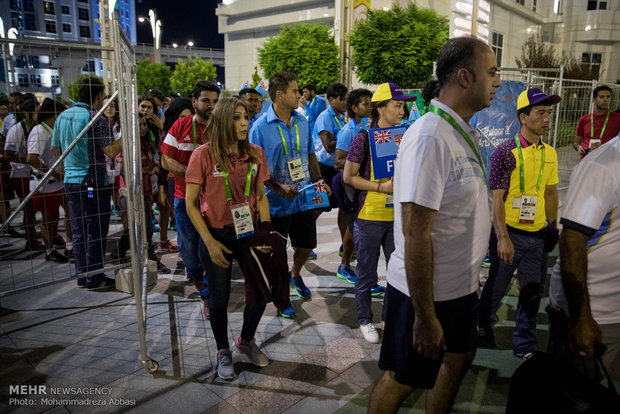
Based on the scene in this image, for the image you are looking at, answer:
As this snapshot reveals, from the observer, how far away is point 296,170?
4359 mm

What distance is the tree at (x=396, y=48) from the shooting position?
25438 mm

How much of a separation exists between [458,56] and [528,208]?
1924 mm

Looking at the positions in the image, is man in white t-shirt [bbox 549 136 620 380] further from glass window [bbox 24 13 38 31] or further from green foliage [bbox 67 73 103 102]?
glass window [bbox 24 13 38 31]

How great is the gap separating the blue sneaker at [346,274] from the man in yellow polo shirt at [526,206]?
6.07ft

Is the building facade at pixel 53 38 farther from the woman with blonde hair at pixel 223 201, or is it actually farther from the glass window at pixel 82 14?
the woman with blonde hair at pixel 223 201

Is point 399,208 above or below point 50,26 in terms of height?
below

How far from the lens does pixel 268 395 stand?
10.1 feet

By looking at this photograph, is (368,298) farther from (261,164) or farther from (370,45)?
(370,45)

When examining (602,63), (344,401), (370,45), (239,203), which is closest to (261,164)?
(239,203)

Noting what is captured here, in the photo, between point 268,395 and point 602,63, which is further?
point 602,63

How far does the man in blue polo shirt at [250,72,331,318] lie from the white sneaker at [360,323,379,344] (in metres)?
0.74

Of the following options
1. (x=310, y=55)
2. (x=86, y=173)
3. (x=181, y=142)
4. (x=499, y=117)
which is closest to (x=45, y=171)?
(x=86, y=173)

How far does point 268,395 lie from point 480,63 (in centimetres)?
239

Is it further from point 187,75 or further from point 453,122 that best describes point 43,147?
point 187,75
